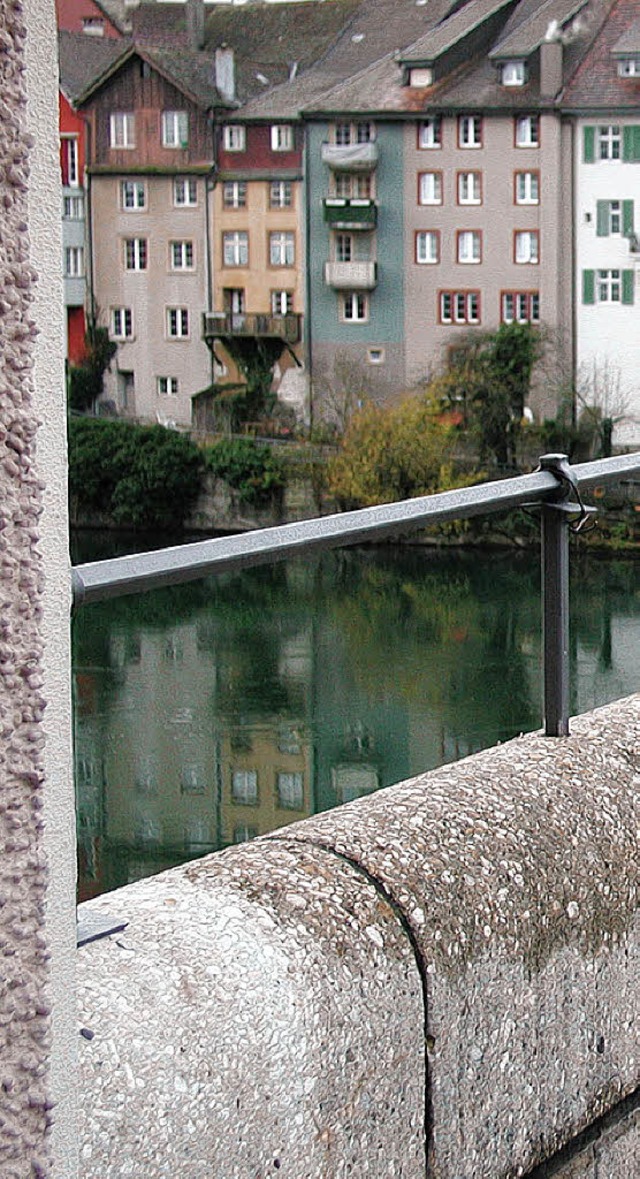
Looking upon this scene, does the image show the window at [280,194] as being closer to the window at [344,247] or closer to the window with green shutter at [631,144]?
the window at [344,247]

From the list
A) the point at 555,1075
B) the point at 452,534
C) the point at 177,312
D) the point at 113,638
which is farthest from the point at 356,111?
the point at 555,1075

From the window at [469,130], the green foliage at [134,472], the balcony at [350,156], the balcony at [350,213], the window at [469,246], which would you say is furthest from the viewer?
the balcony at [350,156]

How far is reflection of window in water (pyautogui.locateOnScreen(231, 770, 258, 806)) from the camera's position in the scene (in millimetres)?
22062

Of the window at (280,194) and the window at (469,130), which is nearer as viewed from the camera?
the window at (469,130)

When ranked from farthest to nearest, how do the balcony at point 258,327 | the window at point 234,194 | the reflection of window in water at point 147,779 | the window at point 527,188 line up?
the window at point 234,194, the balcony at point 258,327, the window at point 527,188, the reflection of window in water at point 147,779

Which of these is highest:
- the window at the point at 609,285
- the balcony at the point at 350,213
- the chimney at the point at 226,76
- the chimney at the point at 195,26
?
the chimney at the point at 195,26

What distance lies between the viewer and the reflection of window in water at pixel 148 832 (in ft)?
67.5

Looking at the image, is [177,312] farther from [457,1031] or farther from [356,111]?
[457,1031]

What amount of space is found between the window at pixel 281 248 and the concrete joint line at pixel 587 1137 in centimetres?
3932

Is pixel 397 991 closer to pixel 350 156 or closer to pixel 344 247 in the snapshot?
pixel 344 247

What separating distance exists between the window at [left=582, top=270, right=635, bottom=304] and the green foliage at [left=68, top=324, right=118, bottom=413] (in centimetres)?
1055

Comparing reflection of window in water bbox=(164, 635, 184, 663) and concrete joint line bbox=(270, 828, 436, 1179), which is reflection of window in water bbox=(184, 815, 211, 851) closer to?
reflection of window in water bbox=(164, 635, 184, 663)

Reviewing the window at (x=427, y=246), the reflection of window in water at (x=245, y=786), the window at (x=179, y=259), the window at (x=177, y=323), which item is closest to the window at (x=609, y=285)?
the window at (x=427, y=246)

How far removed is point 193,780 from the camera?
2253 centimetres
